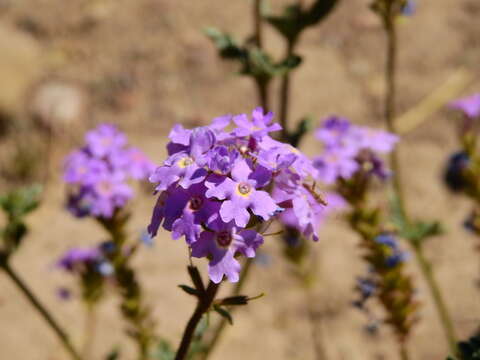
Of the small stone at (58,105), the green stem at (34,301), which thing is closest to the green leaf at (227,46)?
the green stem at (34,301)

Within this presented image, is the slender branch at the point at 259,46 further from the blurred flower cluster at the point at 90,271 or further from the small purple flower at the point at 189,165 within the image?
the small purple flower at the point at 189,165

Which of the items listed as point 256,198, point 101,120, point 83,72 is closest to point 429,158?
point 101,120

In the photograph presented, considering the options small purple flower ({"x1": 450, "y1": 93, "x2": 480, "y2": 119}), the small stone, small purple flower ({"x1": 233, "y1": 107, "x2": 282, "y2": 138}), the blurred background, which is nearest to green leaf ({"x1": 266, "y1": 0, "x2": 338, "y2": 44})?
small purple flower ({"x1": 450, "y1": 93, "x2": 480, "y2": 119})

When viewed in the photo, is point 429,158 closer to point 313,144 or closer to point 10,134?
point 313,144

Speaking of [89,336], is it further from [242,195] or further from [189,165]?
[242,195]

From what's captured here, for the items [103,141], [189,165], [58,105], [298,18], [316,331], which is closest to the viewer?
Result: [189,165]

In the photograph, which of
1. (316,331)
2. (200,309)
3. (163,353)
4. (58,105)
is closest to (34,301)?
(163,353)
